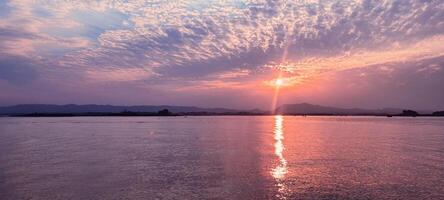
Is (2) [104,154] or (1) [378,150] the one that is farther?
(1) [378,150]

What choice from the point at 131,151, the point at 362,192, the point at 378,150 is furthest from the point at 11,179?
the point at 378,150

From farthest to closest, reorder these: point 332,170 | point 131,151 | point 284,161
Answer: point 131,151, point 284,161, point 332,170

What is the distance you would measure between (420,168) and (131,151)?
75.2 feet

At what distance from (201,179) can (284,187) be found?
4636 mm

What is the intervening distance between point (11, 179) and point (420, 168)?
24.5 metres

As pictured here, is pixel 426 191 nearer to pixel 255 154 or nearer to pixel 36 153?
pixel 255 154

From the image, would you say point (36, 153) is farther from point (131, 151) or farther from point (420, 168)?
point (420, 168)

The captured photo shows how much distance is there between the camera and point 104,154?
3138 centimetres

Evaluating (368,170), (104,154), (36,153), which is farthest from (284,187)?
(36,153)

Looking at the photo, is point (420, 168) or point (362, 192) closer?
point (362, 192)

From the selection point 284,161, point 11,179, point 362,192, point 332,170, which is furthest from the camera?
point 284,161

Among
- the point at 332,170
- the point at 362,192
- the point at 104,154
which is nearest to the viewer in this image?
the point at 362,192

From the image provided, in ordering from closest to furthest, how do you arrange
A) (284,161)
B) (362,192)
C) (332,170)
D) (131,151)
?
(362,192)
(332,170)
(284,161)
(131,151)

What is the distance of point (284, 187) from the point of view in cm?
1864
